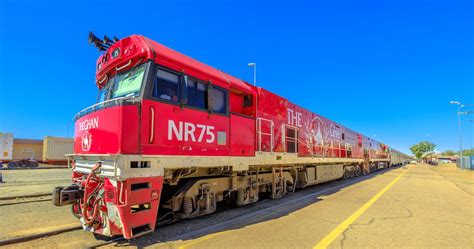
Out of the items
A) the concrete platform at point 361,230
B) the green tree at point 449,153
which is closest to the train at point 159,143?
the concrete platform at point 361,230

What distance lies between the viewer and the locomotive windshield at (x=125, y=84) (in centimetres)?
512

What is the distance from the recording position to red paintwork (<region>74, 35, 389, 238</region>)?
15.1 ft

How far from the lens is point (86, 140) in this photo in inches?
216

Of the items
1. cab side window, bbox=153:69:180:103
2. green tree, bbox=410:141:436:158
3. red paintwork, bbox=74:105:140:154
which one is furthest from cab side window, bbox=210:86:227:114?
green tree, bbox=410:141:436:158

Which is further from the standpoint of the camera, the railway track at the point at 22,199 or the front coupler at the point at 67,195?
the railway track at the point at 22,199

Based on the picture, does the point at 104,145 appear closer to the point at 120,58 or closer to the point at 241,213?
the point at 120,58

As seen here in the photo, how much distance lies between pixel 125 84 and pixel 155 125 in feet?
3.87

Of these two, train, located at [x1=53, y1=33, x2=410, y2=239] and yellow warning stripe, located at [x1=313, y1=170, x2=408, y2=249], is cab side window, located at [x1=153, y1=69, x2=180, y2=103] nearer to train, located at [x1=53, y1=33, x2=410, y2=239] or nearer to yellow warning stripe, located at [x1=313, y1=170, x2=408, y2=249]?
train, located at [x1=53, y1=33, x2=410, y2=239]

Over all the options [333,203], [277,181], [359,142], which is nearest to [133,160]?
[277,181]

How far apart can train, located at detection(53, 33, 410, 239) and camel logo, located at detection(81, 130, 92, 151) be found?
20 mm

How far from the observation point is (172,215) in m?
6.16

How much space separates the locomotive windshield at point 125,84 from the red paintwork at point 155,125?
0.52 ft

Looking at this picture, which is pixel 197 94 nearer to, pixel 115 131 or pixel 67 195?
pixel 115 131

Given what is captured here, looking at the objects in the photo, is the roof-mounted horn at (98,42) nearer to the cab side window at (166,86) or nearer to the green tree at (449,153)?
the cab side window at (166,86)
